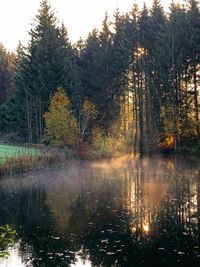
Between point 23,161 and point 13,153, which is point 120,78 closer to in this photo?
point 13,153

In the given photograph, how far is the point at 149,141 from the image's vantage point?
5081 cm

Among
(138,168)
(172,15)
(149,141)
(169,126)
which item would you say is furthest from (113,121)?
(138,168)

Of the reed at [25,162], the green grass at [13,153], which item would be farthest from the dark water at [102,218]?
the green grass at [13,153]

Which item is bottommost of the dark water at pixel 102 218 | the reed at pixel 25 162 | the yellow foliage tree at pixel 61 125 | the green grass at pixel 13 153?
the dark water at pixel 102 218

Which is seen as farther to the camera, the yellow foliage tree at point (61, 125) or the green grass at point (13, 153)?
the yellow foliage tree at point (61, 125)

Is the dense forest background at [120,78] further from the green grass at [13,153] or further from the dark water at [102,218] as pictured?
the dark water at [102,218]

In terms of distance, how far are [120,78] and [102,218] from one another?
134ft

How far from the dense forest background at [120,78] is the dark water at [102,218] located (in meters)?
16.6

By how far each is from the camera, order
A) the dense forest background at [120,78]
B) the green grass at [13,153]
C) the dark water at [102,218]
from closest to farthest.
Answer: the dark water at [102,218] → the green grass at [13,153] → the dense forest background at [120,78]

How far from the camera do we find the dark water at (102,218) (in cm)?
1296

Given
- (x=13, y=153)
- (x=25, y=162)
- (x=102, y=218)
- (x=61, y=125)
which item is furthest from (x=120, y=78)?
(x=102, y=218)

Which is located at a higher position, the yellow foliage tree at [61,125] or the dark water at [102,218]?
the yellow foliage tree at [61,125]

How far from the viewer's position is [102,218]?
17.5m

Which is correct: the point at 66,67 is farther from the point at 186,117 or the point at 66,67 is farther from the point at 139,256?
the point at 139,256
